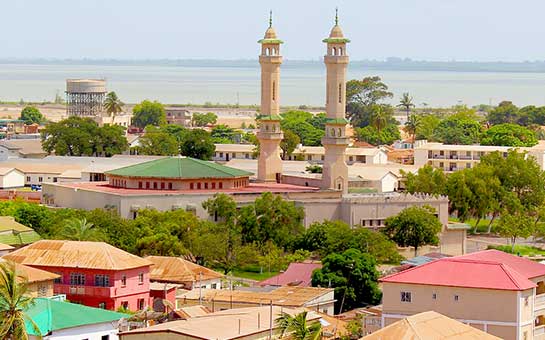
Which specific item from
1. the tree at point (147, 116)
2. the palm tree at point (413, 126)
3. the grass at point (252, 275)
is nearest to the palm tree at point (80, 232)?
the grass at point (252, 275)

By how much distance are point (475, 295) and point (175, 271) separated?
11.9 m

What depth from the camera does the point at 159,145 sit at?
94812 millimetres

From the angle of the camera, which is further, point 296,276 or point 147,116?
point 147,116

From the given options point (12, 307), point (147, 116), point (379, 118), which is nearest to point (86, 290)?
point (12, 307)

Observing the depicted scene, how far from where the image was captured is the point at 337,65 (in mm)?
64500

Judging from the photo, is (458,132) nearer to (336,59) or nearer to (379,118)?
(379,118)

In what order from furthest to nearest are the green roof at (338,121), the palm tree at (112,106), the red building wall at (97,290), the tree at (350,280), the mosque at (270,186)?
the palm tree at (112,106)
the green roof at (338,121)
the mosque at (270,186)
the tree at (350,280)
the red building wall at (97,290)

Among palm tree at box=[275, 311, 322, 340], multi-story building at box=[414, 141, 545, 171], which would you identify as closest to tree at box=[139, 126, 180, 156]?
multi-story building at box=[414, 141, 545, 171]

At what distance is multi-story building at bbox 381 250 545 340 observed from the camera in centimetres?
3688

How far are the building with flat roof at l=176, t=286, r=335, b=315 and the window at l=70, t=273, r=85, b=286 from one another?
2421 mm

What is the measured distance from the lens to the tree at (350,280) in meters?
45.5

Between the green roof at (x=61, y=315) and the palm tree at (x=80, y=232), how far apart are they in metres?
12.0

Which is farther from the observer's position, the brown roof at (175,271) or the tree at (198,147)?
the tree at (198,147)

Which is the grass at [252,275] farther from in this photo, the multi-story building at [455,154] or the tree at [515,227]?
the multi-story building at [455,154]
